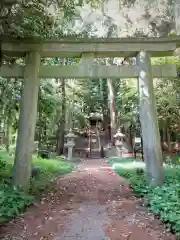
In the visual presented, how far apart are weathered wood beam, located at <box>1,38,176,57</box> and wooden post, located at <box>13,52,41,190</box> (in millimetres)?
279

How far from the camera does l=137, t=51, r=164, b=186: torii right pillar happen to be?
760cm

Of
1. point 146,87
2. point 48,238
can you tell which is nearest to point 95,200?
point 48,238

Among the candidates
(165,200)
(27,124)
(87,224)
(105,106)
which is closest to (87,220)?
(87,224)

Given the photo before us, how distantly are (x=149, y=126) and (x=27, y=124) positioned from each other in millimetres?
3281

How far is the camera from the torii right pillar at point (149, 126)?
7.60 meters

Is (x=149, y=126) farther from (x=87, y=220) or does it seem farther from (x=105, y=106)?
(x=105, y=106)

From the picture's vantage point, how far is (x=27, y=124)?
736cm

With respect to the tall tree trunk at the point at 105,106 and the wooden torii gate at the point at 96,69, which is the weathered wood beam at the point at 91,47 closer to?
the wooden torii gate at the point at 96,69

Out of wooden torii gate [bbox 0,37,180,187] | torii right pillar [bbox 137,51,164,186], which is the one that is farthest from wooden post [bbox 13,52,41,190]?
torii right pillar [bbox 137,51,164,186]

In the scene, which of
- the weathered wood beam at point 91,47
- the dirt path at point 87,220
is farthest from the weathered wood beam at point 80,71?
the dirt path at point 87,220

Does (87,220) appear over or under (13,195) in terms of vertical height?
under

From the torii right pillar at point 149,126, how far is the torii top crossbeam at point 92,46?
0.99ft

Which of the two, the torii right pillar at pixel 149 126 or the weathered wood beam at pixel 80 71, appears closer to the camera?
the torii right pillar at pixel 149 126

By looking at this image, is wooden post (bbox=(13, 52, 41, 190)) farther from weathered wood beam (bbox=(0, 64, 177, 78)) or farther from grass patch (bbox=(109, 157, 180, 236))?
grass patch (bbox=(109, 157, 180, 236))
